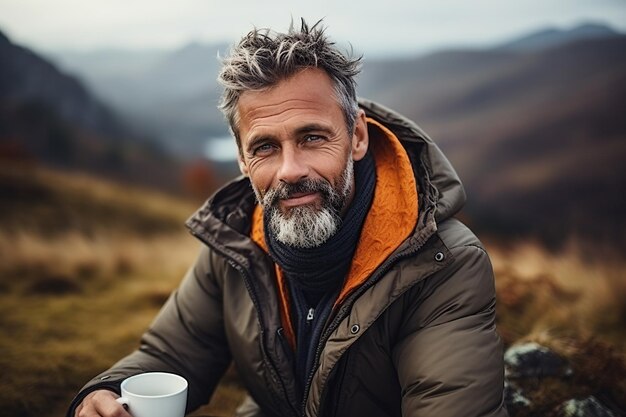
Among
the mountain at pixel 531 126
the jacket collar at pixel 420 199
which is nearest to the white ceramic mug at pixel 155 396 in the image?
the jacket collar at pixel 420 199

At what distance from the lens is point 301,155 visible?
7.55ft

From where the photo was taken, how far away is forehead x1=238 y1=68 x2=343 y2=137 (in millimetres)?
2295

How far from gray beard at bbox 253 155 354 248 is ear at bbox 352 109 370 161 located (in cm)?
18

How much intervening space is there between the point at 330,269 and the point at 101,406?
966mm

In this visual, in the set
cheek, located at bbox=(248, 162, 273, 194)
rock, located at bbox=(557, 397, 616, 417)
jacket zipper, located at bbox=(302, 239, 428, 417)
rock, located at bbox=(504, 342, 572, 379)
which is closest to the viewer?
jacket zipper, located at bbox=(302, 239, 428, 417)

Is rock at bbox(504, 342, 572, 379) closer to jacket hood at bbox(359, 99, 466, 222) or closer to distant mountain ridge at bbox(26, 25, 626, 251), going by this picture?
jacket hood at bbox(359, 99, 466, 222)

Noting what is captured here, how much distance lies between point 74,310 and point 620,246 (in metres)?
6.27

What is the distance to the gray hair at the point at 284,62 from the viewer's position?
2293mm

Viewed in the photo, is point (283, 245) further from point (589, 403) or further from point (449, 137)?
point (449, 137)

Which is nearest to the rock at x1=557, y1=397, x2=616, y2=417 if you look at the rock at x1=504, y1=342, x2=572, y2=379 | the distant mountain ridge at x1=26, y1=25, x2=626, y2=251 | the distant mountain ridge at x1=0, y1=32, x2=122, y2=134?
the rock at x1=504, y1=342, x2=572, y2=379

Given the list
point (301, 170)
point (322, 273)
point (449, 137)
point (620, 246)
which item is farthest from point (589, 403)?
point (449, 137)

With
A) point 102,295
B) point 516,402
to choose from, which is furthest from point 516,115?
point 516,402

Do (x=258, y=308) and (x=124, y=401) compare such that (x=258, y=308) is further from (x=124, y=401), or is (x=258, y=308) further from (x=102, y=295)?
(x=102, y=295)

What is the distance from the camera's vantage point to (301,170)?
2.26m
